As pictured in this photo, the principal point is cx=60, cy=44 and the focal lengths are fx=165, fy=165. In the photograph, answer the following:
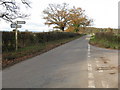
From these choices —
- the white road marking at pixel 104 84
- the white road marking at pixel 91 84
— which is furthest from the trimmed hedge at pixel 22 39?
the white road marking at pixel 104 84

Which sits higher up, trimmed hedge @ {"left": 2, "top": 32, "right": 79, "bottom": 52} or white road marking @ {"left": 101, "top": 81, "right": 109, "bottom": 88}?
trimmed hedge @ {"left": 2, "top": 32, "right": 79, "bottom": 52}

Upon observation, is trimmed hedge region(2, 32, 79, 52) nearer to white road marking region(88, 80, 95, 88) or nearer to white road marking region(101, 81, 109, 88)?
white road marking region(88, 80, 95, 88)

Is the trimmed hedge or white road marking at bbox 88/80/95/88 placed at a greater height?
the trimmed hedge

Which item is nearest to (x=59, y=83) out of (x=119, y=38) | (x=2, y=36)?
(x=2, y=36)

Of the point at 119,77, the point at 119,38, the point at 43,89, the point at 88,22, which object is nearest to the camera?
the point at 43,89

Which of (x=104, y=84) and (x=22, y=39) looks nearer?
(x=104, y=84)

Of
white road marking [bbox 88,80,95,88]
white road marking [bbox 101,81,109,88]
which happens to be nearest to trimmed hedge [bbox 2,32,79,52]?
white road marking [bbox 88,80,95,88]

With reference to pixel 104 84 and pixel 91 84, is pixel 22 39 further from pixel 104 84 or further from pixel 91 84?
pixel 104 84

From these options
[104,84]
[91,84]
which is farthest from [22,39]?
[104,84]

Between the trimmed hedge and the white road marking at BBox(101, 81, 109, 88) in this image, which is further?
the trimmed hedge

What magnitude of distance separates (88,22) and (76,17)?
9965mm

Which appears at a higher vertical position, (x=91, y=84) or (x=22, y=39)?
(x=22, y=39)

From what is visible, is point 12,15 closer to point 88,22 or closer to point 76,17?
point 76,17

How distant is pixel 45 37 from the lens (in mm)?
26969
